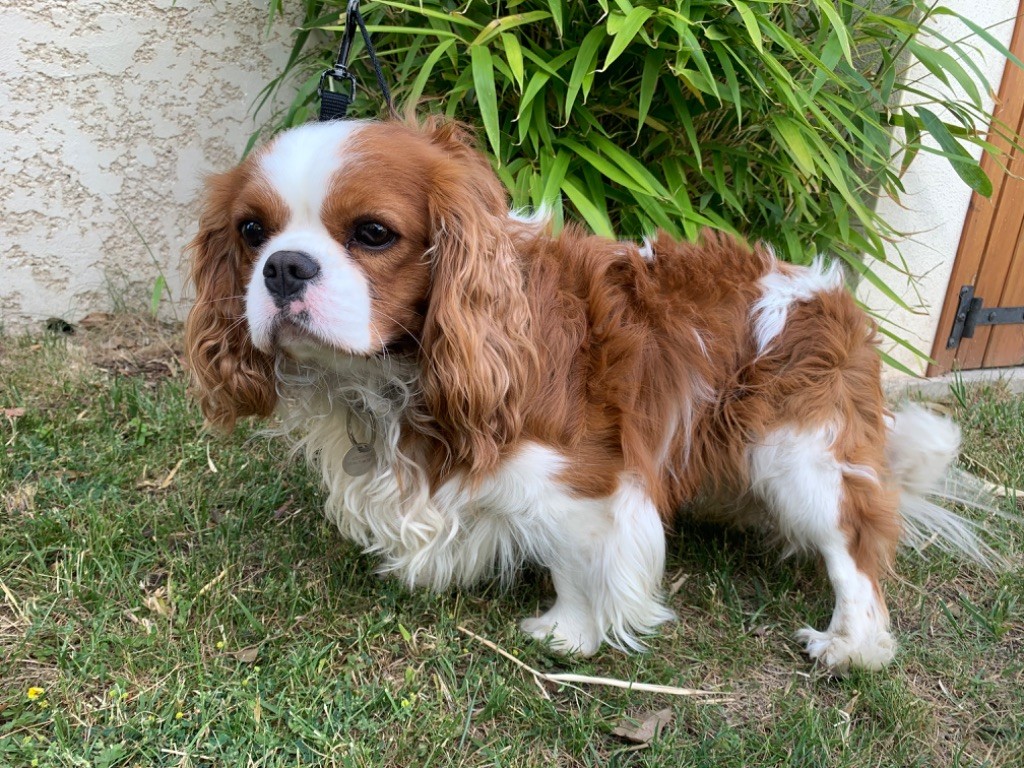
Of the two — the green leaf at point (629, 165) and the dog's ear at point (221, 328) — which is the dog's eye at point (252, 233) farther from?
the green leaf at point (629, 165)

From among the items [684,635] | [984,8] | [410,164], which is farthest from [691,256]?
[984,8]

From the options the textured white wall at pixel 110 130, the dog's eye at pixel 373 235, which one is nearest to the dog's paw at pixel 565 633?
the dog's eye at pixel 373 235

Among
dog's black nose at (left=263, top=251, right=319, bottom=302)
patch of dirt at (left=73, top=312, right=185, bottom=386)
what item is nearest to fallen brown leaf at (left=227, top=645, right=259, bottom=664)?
dog's black nose at (left=263, top=251, right=319, bottom=302)

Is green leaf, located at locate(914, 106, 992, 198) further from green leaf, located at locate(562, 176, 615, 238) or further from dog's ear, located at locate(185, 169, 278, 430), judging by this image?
dog's ear, located at locate(185, 169, 278, 430)

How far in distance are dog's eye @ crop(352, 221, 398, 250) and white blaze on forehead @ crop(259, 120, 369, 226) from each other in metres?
0.08

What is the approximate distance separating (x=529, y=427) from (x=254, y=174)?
0.80m

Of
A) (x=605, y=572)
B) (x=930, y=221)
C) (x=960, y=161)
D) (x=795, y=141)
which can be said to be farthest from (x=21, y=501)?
(x=930, y=221)

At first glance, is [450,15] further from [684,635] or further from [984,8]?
[984,8]

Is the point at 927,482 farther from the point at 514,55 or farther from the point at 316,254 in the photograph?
the point at 316,254

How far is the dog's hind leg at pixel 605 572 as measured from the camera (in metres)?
1.87

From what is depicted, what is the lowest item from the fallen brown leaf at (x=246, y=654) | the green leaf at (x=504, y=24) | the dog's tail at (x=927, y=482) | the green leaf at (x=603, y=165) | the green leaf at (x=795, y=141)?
the fallen brown leaf at (x=246, y=654)

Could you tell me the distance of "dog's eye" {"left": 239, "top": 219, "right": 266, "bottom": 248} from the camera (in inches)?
63.6

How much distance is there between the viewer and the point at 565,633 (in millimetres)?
1952

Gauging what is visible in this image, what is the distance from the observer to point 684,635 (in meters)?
2.03
